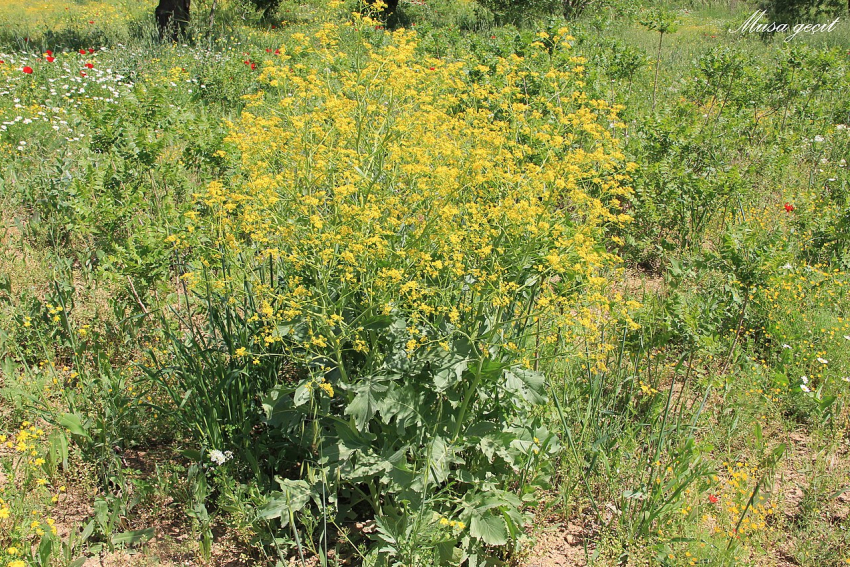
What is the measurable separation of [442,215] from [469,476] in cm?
110

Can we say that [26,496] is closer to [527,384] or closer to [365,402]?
[365,402]

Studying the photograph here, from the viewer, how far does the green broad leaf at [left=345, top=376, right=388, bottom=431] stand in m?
2.49

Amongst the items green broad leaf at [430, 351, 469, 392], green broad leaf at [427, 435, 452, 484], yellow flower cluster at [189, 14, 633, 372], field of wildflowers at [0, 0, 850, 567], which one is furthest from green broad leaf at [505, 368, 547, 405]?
green broad leaf at [427, 435, 452, 484]

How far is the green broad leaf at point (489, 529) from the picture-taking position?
2600 millimetres

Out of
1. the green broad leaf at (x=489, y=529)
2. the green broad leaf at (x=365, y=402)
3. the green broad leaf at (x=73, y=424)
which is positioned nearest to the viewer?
the green broad leaf at (x=365, y=402)

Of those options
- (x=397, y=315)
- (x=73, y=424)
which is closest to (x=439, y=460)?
(x=397, y=315)

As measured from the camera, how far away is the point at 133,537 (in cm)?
278

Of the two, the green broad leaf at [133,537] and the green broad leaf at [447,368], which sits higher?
the green broad leaf at [447,368]

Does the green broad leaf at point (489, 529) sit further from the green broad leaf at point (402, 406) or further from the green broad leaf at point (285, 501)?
the green broad leaf at point (285, 501)

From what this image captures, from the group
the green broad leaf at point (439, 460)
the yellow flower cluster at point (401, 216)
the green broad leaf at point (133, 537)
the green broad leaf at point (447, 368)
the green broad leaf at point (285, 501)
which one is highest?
the yellow flower cluster at point (401, 216)

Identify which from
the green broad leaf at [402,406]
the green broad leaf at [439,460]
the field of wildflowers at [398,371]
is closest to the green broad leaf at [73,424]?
the field of wildflowers at [398,371]

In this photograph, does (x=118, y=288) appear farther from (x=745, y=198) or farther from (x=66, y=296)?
(x=745, y=198)

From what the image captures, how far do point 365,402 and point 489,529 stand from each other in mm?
735

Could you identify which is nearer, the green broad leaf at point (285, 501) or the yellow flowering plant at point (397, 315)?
the yellow flowering plant at point (397, 315)
